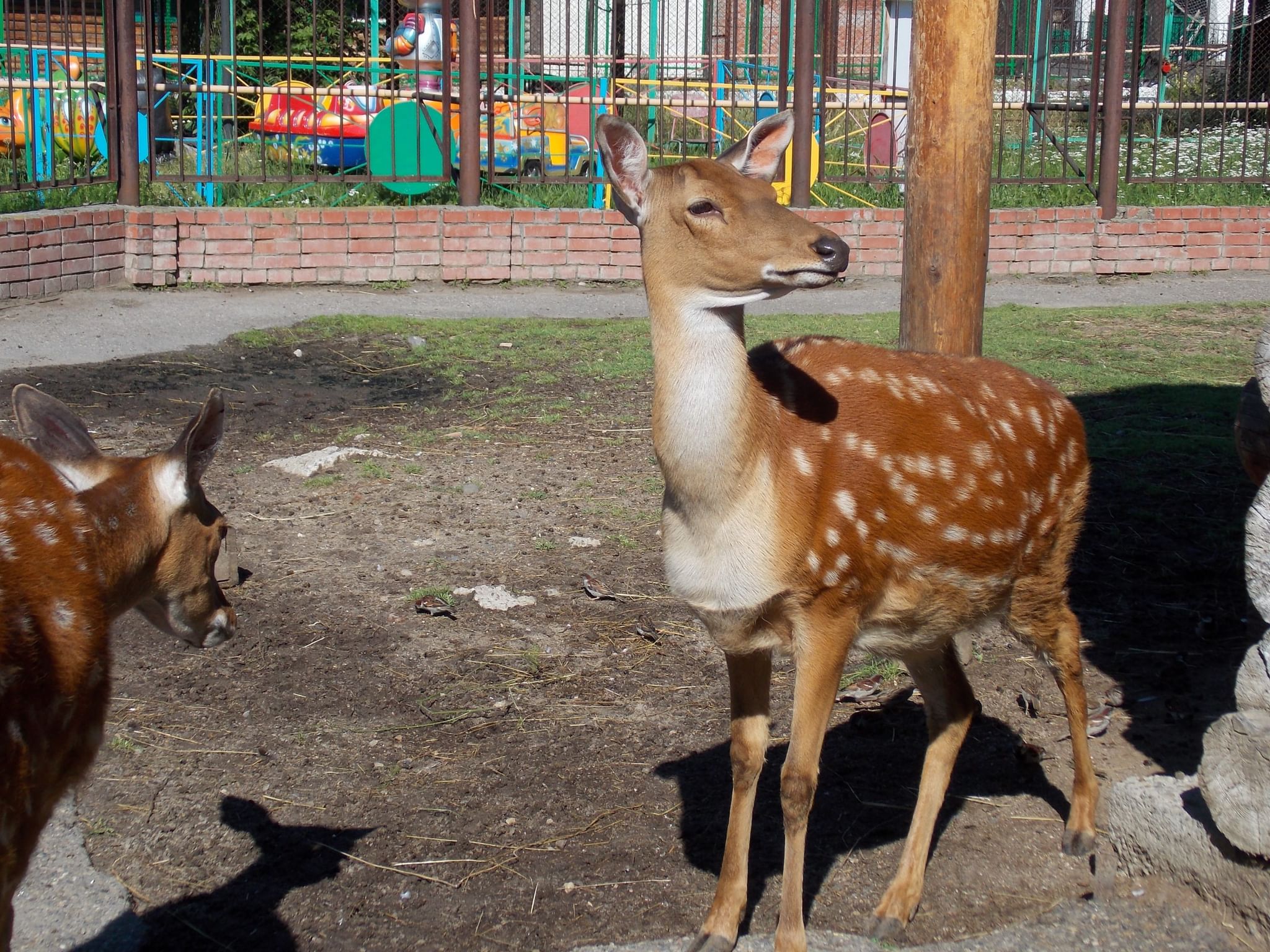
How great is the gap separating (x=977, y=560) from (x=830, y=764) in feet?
3.47

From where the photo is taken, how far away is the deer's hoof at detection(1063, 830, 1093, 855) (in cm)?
389

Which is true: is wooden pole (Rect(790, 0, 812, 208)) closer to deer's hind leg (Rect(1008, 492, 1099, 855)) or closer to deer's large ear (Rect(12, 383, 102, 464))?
deer's hind leg (Rect(1008, 492, 1099, 855))

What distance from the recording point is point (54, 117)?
11.5 m

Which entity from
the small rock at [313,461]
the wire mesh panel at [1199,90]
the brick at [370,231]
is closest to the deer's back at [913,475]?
the small rock at [313,461]

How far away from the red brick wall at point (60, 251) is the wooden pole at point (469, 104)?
277 centimetres

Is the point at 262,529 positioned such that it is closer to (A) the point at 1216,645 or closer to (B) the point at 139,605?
(B) the point at 139,605

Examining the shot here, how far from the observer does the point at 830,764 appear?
4426 mm

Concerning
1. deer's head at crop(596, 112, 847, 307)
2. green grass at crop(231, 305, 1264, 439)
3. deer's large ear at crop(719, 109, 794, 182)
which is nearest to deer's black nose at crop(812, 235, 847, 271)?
deer's head at crop(596, 112, 847, 307)

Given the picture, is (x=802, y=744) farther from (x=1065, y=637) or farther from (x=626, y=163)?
(x=626, y=163)

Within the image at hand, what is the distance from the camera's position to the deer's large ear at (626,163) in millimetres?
3373

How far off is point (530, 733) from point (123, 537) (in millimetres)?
1566

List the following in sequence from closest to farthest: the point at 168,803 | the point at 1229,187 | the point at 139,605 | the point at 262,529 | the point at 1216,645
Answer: the point at 139,605, the point at 168,803, the point at 1216,645, the point at 262,529, the point at 1229,187

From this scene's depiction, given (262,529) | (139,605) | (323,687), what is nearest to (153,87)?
(262,529)

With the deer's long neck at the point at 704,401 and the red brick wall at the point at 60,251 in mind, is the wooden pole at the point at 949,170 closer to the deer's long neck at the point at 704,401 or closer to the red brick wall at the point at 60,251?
the deer's long neck at the point at 704,401
